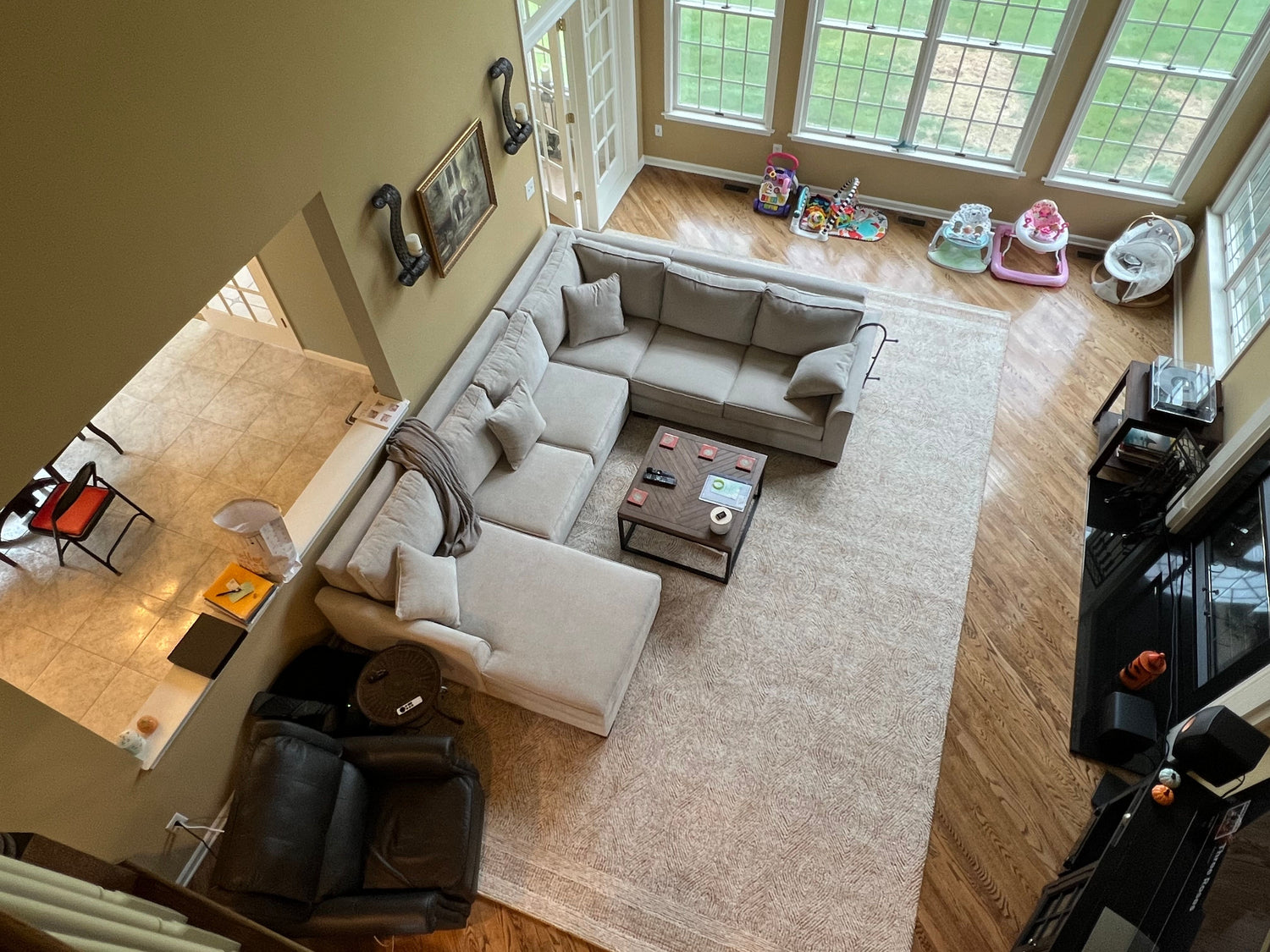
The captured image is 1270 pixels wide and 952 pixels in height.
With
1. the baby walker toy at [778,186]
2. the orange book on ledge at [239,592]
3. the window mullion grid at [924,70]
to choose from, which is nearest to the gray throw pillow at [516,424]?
the orange book on ledge at [239,592]

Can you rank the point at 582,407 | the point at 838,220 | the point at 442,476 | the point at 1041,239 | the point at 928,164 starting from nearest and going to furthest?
the point at 442,476 < the point at 582,407 < the point at 1041,239 < the point at 928,164 < the point at 838,220

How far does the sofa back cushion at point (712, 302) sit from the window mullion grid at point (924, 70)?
8.43ft

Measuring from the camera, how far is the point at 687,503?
4.82 metres

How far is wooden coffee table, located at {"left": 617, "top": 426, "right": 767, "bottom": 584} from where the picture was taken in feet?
15.4

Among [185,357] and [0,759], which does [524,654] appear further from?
[185,357]

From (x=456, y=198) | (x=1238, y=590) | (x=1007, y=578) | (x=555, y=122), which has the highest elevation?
(x=456, y=198)

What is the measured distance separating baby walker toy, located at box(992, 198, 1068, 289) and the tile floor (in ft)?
17.4

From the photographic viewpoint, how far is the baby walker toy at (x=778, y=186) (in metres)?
7.21

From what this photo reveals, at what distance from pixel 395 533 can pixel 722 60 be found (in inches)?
204

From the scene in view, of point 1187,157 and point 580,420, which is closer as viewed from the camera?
point 580,420

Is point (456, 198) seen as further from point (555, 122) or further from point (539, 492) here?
point (555, 122)

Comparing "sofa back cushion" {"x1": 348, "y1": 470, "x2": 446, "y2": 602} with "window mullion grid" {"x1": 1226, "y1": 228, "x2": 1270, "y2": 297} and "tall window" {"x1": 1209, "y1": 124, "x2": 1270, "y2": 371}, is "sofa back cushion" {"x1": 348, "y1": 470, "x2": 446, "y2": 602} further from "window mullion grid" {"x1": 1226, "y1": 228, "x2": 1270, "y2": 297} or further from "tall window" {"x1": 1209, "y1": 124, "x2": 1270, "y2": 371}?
"window mullion grid" {"x1": 1226, "y1": 228, "x2": 1270, "y2": 297}

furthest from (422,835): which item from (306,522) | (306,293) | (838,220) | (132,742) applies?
(838,220)

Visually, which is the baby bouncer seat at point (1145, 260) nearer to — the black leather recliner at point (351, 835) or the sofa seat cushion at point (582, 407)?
the sofa seat cushion at point (582, 407)
